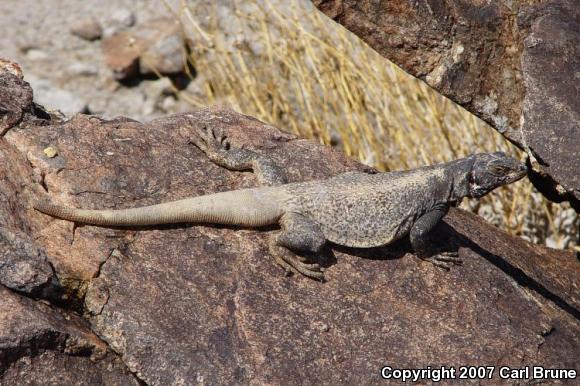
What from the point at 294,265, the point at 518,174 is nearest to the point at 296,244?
the point at 294,265

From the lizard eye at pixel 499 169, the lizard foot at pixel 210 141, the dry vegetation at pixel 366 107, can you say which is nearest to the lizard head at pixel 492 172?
the lizard eye at pixel 499 169

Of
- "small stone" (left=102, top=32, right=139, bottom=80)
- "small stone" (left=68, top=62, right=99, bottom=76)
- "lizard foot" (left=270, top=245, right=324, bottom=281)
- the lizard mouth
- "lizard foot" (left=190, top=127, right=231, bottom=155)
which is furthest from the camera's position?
"small stone" (left=68, top=62, right=99, bottom=76)

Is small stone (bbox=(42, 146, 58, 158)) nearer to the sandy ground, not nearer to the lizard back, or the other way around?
the lizard back

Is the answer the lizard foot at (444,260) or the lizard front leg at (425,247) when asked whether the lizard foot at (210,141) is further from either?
the lizard foot at (444,260)

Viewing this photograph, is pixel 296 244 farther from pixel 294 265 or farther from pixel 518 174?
pixel 518 174

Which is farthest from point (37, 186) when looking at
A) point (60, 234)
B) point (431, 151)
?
point (431, 151)

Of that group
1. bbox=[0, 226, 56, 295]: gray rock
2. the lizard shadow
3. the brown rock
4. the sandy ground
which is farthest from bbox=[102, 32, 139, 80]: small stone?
the brown rock
